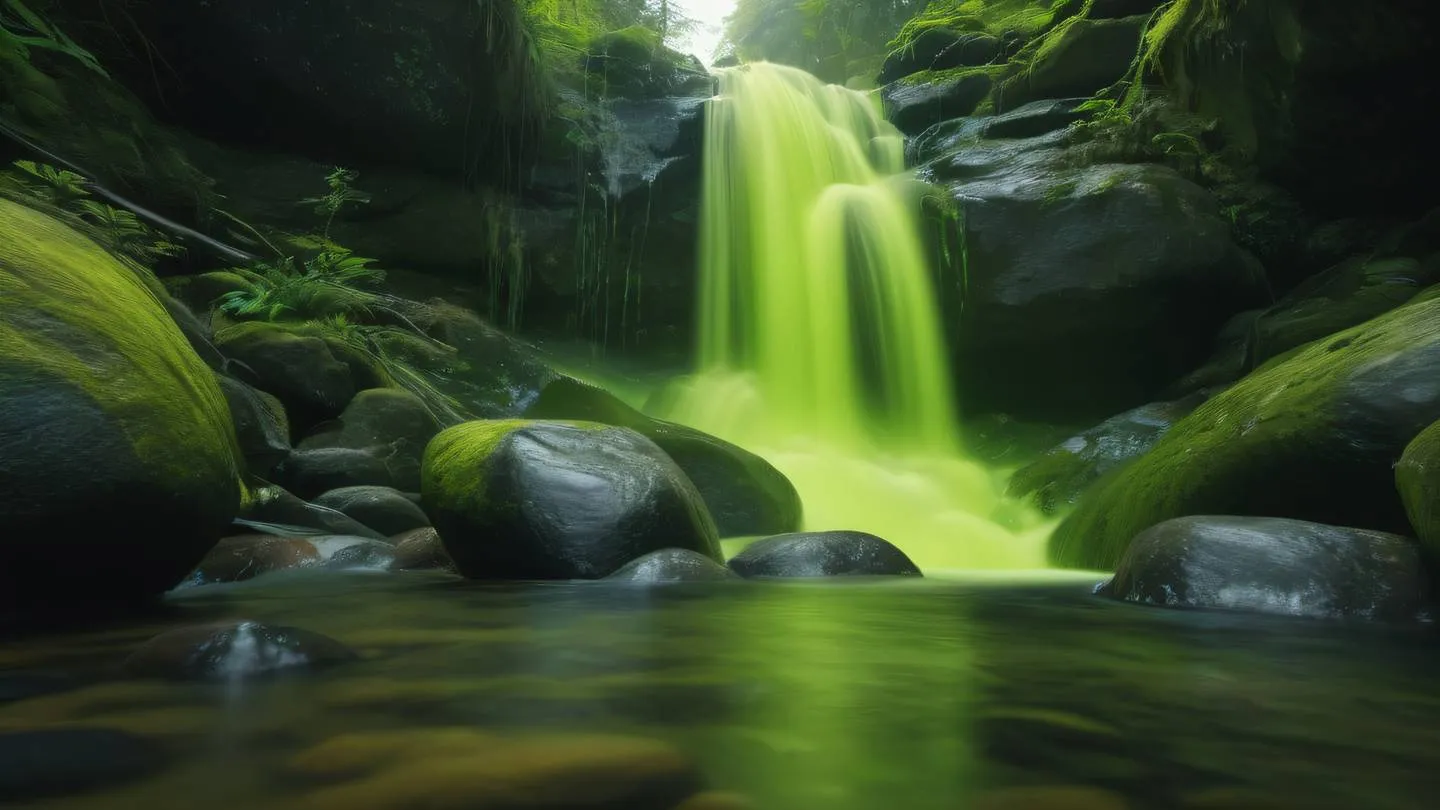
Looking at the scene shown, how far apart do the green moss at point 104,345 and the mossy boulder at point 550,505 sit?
1.38 m

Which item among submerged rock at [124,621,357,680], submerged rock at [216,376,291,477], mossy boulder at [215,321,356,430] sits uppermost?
mossy boulder at [215,321,356,430]

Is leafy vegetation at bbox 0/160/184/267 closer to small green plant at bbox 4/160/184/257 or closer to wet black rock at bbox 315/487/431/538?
small green plant at bbox 4/160/184/257

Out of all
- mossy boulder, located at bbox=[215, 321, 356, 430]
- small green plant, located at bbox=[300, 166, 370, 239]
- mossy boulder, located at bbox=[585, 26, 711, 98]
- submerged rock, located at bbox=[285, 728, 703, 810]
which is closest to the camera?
submerged rock, located at bbox=[285, 728, 703, 810]

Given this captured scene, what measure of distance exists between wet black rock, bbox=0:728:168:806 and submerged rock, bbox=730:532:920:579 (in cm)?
402

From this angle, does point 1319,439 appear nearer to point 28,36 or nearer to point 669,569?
point 669,569

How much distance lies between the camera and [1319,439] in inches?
189

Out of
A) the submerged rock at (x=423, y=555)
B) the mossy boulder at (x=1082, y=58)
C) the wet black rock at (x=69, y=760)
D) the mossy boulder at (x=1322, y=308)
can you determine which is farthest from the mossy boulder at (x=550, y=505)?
the mossy boulder at (x=1082, y=58)

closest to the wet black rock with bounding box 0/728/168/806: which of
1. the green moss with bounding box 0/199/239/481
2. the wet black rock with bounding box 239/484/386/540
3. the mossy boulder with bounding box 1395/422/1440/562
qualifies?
the green moss with bounding box 0/199/239/481

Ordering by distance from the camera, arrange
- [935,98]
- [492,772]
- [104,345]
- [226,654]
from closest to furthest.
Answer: [492,772] → [226,654] → [104,345] → [935,98]

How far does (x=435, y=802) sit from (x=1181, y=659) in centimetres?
220

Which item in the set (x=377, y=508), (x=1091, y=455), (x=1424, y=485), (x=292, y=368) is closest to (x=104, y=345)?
(x=377, y=508)

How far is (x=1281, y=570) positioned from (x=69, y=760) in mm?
4201

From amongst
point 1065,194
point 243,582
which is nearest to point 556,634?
point 243,582

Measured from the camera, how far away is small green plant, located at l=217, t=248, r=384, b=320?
814 centimetres
